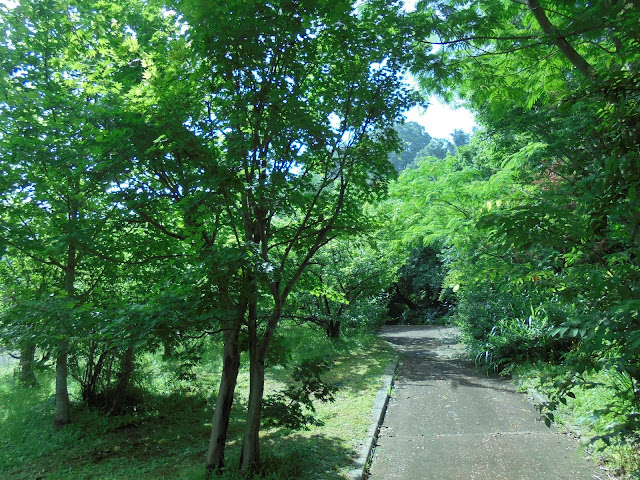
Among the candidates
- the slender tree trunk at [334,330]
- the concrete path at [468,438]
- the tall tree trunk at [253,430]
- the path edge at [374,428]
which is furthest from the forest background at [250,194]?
the slender tree trunk at [334,330]

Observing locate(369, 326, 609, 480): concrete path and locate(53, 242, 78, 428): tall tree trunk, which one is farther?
locate(53, 242, 78, 428): tall tree trunk

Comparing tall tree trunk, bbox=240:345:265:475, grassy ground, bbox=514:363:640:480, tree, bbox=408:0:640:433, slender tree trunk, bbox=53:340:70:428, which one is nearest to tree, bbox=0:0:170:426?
slender tree trunk, bbox=53:340:70:428

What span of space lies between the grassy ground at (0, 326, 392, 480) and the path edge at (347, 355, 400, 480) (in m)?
0.10

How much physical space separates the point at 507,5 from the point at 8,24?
6429 millimetres

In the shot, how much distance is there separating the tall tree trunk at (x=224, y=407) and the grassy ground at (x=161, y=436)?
18 centimetres

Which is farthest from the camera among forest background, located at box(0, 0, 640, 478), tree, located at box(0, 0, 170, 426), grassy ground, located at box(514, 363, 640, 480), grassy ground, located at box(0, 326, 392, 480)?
grassy ground, located at box(0, 326, 392, 480)

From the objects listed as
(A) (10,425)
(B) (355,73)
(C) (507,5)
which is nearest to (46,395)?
(A) (10,425)

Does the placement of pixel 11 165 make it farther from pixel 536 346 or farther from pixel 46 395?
pixel 536 346

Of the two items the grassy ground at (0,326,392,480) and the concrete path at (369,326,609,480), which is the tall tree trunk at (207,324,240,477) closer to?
the grassy ground at (0,326,392,480)

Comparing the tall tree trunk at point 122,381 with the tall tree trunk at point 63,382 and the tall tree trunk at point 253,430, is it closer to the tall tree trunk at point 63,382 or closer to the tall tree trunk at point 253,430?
the tall tree trunk at point 63,382

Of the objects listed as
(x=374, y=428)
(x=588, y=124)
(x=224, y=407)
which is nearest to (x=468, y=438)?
(x=374, y=428)

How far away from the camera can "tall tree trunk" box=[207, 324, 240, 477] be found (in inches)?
184

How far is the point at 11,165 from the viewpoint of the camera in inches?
220

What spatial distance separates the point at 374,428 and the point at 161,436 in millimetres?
3169
